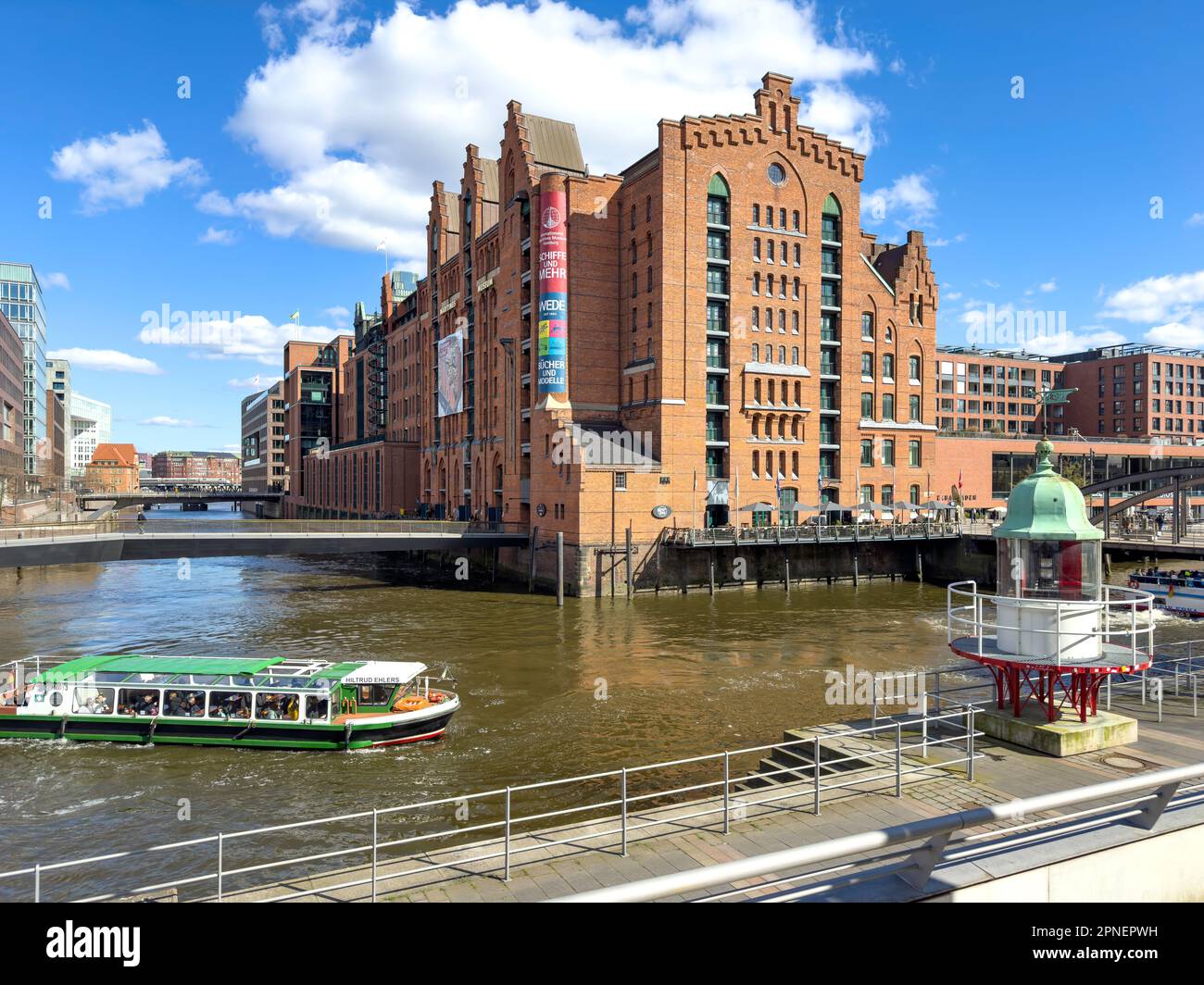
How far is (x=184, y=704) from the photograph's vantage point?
994 inches

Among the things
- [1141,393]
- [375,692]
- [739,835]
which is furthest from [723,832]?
[1141,393]

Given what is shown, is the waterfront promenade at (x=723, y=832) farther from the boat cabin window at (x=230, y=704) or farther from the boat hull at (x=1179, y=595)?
the boat hull at (x=1179, y=595)

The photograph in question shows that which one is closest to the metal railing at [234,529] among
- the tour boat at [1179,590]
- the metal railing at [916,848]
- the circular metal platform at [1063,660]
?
Result: the tour boat at [1179,590]

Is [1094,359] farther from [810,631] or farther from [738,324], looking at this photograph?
[810,631]

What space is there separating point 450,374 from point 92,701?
6349 cm

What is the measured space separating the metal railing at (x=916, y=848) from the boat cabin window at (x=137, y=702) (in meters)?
22.3

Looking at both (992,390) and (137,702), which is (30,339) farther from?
(992,390)

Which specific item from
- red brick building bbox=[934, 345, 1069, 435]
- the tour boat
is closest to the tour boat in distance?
the tour boat
